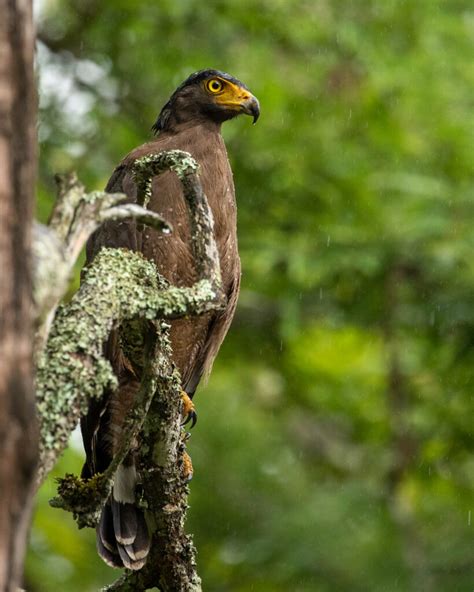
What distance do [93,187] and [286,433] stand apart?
2.93m

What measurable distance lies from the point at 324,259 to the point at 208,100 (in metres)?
2.06

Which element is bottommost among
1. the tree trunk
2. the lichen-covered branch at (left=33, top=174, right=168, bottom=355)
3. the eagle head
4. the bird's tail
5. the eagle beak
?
the tree trunk

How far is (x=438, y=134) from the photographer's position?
24.8 feet

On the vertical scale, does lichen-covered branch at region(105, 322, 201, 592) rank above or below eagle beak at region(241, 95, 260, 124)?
below

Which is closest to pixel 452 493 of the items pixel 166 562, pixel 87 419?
pixel 87 419

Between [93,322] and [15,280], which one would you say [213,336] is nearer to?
[93,322]

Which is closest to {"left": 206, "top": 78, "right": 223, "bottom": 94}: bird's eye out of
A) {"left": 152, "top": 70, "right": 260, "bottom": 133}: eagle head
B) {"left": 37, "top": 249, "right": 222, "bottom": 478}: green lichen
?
{"left": 152, "top": 70, "right": 260, "bottom": 133}: eagle head

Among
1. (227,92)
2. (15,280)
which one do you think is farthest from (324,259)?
(15,280)

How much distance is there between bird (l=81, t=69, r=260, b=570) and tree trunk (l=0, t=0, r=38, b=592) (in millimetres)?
2132

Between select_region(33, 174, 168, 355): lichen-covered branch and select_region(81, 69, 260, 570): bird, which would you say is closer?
select_region(33, 174, 168, 355): lichen-covered branch

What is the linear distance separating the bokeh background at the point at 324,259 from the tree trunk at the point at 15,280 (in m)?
5.07

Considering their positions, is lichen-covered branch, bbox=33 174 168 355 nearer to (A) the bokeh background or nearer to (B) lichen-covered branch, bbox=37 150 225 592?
(B) lichen-covered branch, bbox=37 150 225 592

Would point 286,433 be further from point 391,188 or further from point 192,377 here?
point 192,377

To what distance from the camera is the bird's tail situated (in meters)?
3.73
